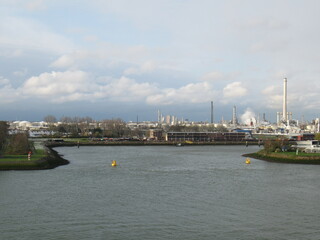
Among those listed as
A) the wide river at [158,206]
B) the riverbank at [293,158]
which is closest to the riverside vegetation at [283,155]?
the riverbank at [293,158]

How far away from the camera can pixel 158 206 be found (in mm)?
10195

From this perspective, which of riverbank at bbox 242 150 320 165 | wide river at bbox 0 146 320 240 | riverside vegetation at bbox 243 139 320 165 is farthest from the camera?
riverside vegetation at bbox 243 139 320 165

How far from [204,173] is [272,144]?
405 inches

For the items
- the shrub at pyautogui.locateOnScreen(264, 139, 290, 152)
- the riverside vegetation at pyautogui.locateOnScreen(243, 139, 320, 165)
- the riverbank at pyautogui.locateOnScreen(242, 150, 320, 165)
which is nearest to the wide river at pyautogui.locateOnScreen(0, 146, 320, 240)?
the riverbank at pyautogui.locateOnScreen(242, 150, 320, 165)

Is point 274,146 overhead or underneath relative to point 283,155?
overhead

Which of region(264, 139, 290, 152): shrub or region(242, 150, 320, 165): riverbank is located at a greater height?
region(264, 139, 290, 152): shrub

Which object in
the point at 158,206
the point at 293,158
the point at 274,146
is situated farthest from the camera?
the point at 274,146

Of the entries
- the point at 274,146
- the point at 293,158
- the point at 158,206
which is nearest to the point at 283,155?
the point at 293,158

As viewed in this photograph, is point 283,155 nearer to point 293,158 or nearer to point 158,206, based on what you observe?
point 293,158

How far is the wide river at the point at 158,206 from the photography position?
26.1ft

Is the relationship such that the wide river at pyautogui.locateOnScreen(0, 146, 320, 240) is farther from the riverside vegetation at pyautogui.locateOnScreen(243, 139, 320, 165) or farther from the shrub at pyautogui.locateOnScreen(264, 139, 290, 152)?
the shrub at pyautogui.locateOnScreen(264, 139, 290, 152)

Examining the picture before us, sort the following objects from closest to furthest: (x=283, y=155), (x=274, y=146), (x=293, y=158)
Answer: (x=293, y=158) → (x=283, y=155) → (x=274, y=146)

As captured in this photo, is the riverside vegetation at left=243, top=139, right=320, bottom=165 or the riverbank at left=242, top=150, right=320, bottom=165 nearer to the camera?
the riverbank at left=242, top=150, right=320, bottom=165

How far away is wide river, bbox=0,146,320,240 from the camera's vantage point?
7957 mm
